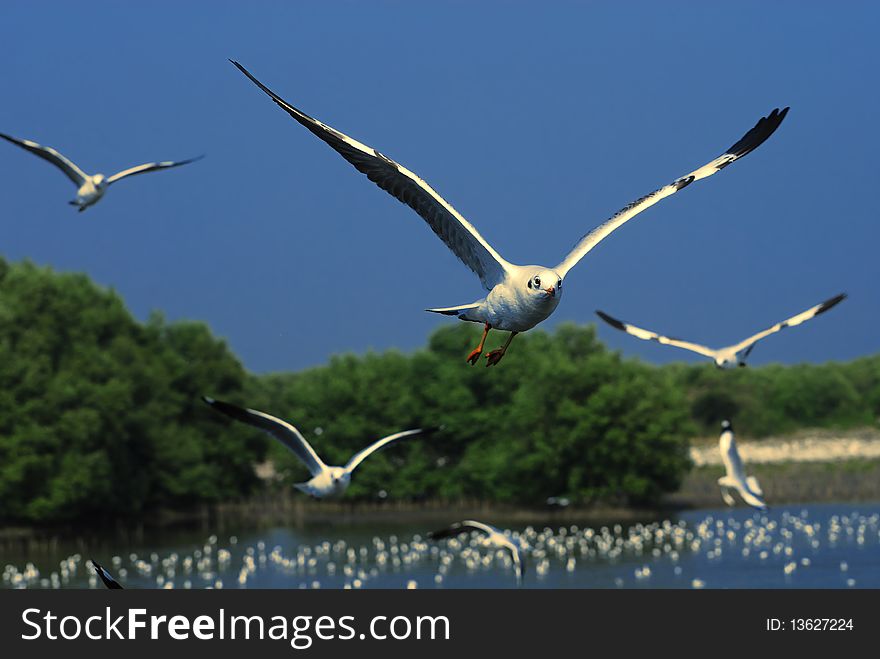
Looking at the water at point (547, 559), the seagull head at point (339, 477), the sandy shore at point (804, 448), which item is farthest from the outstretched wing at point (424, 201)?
the sandy shore at point (804, 448)

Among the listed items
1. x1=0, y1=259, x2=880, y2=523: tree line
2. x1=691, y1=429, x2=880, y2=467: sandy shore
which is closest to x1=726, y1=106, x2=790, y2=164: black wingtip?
x1=0, y1=259, x2=880, y2=523: tree line

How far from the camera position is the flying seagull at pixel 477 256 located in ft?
45.0

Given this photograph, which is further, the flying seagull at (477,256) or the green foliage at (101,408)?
the green foliage at (101,408)

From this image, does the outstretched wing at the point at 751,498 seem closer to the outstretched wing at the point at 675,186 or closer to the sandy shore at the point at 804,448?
the outstretched wing at the point at 675,186

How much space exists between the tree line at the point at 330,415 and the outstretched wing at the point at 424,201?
5895 centimetres

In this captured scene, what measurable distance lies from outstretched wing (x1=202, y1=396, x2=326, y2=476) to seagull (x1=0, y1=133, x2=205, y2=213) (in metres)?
7.43

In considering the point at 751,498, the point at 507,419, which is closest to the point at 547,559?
the point at 507,419

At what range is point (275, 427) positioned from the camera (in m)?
18.2

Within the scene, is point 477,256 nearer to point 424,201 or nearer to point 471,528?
point 424,201

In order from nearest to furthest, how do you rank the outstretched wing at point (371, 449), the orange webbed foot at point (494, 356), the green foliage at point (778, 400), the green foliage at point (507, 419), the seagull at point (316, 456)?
the orange webbed foot at point (494, 356) < the seagull at point (316, 456) < the outstretched wing at point (371, 449) < the green foliage at point (507, 419) < the green foliage at point (778, 400)

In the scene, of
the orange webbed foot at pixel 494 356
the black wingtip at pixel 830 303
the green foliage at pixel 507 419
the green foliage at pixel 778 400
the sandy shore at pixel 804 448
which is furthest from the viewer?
the green foliage at pixel 778 400
